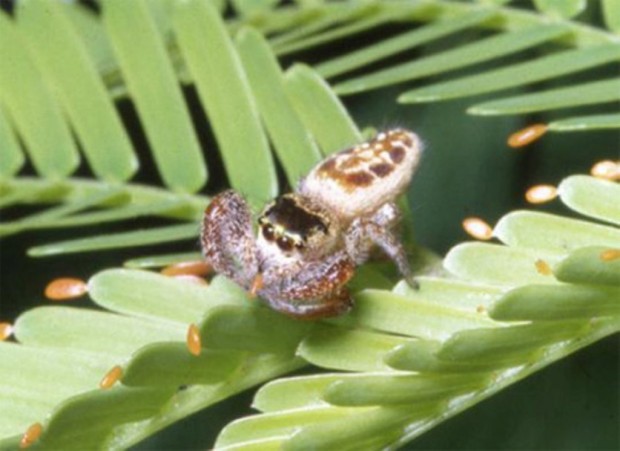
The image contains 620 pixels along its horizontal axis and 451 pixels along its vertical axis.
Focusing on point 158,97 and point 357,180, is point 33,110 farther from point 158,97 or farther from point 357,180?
point 357,180

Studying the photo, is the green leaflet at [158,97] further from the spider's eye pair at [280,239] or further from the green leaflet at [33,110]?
the spider's eye pair at [280,239]

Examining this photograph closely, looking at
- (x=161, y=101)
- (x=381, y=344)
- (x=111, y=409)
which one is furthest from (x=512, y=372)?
(x=161, y=101)

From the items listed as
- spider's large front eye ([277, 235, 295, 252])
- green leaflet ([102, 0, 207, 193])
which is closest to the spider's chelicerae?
spider's large front eye ([277, 235, 295, 252])

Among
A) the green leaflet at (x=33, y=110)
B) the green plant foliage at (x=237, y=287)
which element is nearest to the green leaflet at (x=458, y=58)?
the green plant foliage at (x=237, y=287)

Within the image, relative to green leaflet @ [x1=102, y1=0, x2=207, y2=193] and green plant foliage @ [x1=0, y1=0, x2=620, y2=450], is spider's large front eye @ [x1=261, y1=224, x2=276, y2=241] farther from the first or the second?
green leaflet @ [x1=102, y1=0, x2=207, y2=193]

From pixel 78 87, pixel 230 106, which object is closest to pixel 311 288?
pixel 230 106

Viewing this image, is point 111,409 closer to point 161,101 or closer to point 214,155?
point 161,101
